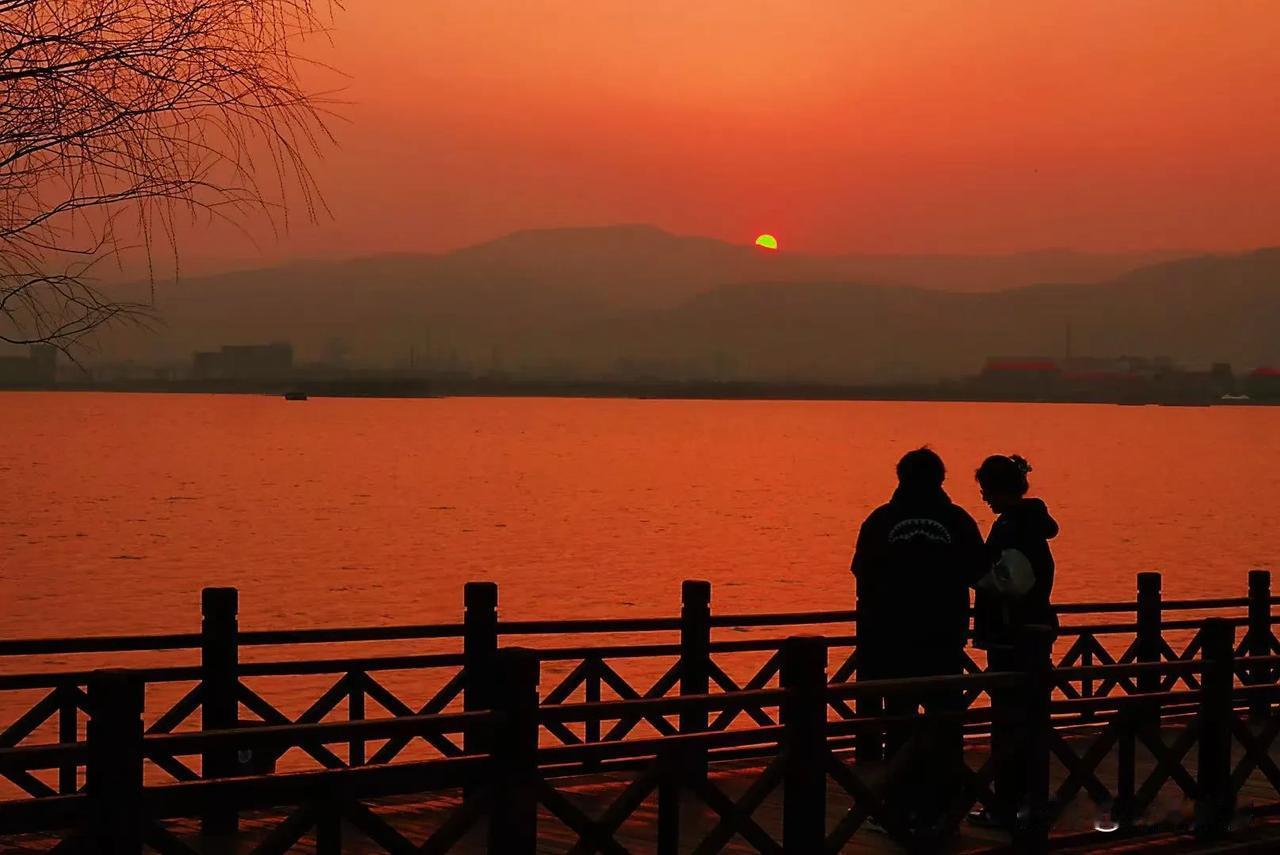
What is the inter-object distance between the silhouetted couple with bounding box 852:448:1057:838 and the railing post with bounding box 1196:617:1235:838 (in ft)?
3.81

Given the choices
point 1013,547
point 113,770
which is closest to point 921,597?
point 1013,547

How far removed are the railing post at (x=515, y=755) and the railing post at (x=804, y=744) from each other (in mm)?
1581

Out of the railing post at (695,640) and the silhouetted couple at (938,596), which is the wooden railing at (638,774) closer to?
the silhouetted couple at (938,596)

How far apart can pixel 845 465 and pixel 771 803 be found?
540 feet

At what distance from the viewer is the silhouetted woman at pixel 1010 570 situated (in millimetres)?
10523

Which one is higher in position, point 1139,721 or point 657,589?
point 1139,721

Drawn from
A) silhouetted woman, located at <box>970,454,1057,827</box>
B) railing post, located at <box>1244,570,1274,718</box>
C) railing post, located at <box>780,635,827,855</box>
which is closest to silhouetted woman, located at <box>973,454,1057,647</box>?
silhouetted woman, located at <box>970,454,1057,827</box>

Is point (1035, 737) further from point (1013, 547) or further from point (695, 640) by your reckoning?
point (695, 640)

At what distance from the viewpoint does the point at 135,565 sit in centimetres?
6975

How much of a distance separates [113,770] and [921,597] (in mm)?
5013

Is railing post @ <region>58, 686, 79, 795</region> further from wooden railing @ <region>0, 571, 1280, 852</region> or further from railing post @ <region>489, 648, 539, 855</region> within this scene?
railing post @ <region>489, 648, 539, 855</region>

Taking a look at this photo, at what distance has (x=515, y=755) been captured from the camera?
7.84 metres

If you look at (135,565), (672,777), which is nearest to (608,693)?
(672,777)

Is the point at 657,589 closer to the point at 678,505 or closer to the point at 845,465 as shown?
the point at 678,505
